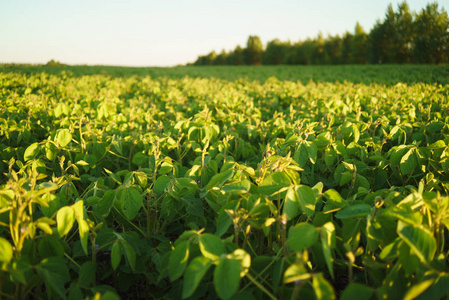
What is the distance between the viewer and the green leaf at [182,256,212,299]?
32.3 inches

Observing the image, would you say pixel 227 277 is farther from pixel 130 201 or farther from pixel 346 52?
pixel 346 52

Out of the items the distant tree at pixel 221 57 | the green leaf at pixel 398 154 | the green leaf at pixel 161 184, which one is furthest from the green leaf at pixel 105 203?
the distant tree at pixel 221 57

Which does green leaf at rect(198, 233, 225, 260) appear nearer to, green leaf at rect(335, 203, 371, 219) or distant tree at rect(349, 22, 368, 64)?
green leaf at rect(335, 203, 371, 219)

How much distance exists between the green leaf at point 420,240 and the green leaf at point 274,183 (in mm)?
477

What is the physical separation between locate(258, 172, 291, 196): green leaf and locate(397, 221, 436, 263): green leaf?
48 centimetres

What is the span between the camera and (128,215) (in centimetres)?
136

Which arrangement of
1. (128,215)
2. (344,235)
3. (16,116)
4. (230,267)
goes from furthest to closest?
(16,116) < (128,215) < (344,235) < (230,267)

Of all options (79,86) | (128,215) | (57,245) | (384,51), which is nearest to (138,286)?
(128,215)

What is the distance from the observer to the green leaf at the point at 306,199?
3.75 feet

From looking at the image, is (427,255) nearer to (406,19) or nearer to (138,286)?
(138,286)

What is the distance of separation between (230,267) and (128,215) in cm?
72

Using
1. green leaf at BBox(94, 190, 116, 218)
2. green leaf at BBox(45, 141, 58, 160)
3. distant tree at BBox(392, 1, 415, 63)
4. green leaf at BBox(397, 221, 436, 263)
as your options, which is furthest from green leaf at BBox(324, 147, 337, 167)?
distant tree at BBox(392, 1, 415, 63)

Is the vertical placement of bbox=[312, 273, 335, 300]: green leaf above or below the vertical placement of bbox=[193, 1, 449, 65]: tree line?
below

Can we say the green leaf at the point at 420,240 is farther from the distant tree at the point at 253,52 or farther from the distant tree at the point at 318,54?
the distant tree at the point at 253,52
